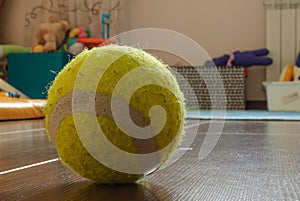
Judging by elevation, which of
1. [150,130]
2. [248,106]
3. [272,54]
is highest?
[150,130]

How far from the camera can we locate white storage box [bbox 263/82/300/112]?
293 centimetres

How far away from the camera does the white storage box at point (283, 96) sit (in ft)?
9.61

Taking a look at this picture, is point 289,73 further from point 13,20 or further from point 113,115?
point 113,115

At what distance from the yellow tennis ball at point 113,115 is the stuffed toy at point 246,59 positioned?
2.76 metres

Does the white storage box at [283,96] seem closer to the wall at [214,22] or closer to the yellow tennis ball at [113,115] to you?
the wall at [214,22]

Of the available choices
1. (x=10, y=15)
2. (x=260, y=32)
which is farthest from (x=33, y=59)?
(x=260, y=32)

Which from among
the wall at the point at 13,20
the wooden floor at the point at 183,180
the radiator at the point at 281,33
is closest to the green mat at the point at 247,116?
the radiator at the point at 281,33

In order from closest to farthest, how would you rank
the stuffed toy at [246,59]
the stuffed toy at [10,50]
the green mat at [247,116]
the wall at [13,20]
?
the green mat at [247,116] < the stuffed toy at [246,59] < the stuffed toy at [10,50] < the wall at [13,20]

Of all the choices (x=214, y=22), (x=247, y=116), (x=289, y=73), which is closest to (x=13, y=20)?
(x=214, y=22)

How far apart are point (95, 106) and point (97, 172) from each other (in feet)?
0.24

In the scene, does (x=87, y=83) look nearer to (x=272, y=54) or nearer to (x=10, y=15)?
(x=272, y=54)

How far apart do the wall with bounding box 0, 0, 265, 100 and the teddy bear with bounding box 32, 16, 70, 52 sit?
51cm

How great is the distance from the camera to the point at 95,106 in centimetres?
46

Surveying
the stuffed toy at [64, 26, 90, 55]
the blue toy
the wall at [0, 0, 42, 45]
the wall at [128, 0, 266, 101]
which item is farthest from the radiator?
the wall at [0, 0, 42, 45]
